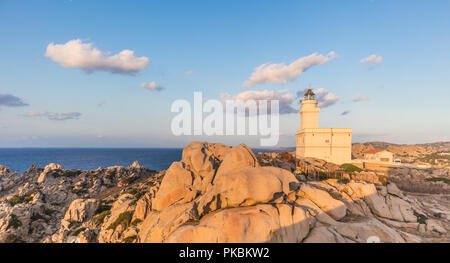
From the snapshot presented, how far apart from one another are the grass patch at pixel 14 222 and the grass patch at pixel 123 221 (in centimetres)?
1277

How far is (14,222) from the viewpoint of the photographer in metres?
20.5

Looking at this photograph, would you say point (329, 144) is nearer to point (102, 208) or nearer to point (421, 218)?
point (421, 218)

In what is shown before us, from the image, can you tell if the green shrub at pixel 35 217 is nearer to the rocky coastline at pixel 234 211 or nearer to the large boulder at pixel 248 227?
the rocky coastline at pixel 234 211

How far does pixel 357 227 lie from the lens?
40.7ft

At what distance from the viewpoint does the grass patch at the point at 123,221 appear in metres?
16.5

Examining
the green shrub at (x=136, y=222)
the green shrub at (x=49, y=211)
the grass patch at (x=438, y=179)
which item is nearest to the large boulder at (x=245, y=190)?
the green shrub at (x=136, y=222)

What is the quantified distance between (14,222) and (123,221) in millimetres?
14669

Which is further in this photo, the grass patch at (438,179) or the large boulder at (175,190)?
the grass patch at (438,179)

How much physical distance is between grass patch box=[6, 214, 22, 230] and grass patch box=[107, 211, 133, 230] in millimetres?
12768

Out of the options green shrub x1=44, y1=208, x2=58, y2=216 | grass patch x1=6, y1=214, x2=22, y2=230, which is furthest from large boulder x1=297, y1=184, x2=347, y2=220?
green shrub x1=44, y1=208, x2=58, y2=216

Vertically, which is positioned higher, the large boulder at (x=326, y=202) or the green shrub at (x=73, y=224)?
the large boulder at (x=326, y=202)

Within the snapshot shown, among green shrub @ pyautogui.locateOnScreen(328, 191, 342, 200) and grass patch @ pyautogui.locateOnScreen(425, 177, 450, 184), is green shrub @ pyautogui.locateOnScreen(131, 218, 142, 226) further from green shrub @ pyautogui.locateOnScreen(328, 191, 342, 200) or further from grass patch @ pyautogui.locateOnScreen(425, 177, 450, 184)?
grass patch @ pyautogui.locateOnScreen(425, 177, 450, 184)
